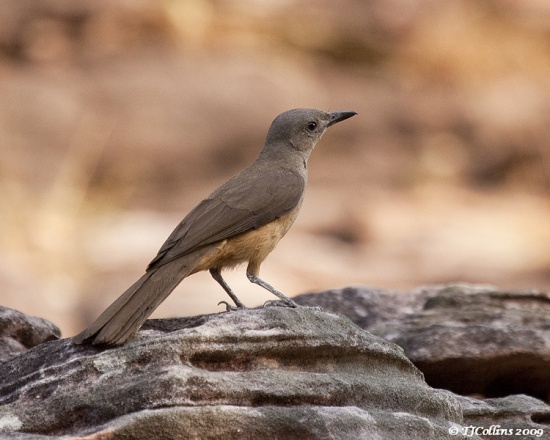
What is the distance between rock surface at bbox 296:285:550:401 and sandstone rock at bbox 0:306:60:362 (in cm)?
215

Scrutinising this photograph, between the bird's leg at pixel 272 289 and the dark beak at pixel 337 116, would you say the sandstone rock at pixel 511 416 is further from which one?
the dark beak at pixel 337 116

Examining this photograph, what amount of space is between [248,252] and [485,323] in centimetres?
179

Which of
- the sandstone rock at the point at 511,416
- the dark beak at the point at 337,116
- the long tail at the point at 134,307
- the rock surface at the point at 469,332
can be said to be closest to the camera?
the long tail at the point at 134,307

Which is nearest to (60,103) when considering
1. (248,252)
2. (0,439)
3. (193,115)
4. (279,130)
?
(193,115)

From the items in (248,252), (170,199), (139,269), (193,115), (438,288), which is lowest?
(248,252)

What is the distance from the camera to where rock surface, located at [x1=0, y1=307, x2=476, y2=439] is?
4660 mm

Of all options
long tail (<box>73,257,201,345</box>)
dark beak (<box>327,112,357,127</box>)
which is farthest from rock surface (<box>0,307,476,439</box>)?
dark beak (<box>327,112,357,127</box>)

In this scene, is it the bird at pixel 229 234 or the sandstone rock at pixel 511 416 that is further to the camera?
the sandstone rock at pixel 511 416

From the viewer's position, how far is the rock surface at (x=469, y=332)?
673 cm

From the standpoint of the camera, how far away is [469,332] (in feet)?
22.3

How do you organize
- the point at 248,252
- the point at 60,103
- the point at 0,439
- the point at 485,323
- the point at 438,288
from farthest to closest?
1. the point at 60,103
2. the point at 438,288
3. the point at 485,323
4. the point at 248,252
5. the point at 0,439

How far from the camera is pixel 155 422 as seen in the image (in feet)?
14.9

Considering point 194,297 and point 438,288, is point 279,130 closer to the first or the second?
point 438,288

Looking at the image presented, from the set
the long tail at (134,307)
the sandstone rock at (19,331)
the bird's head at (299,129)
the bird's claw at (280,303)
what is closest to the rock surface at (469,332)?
the bird's claw at (280,303)
